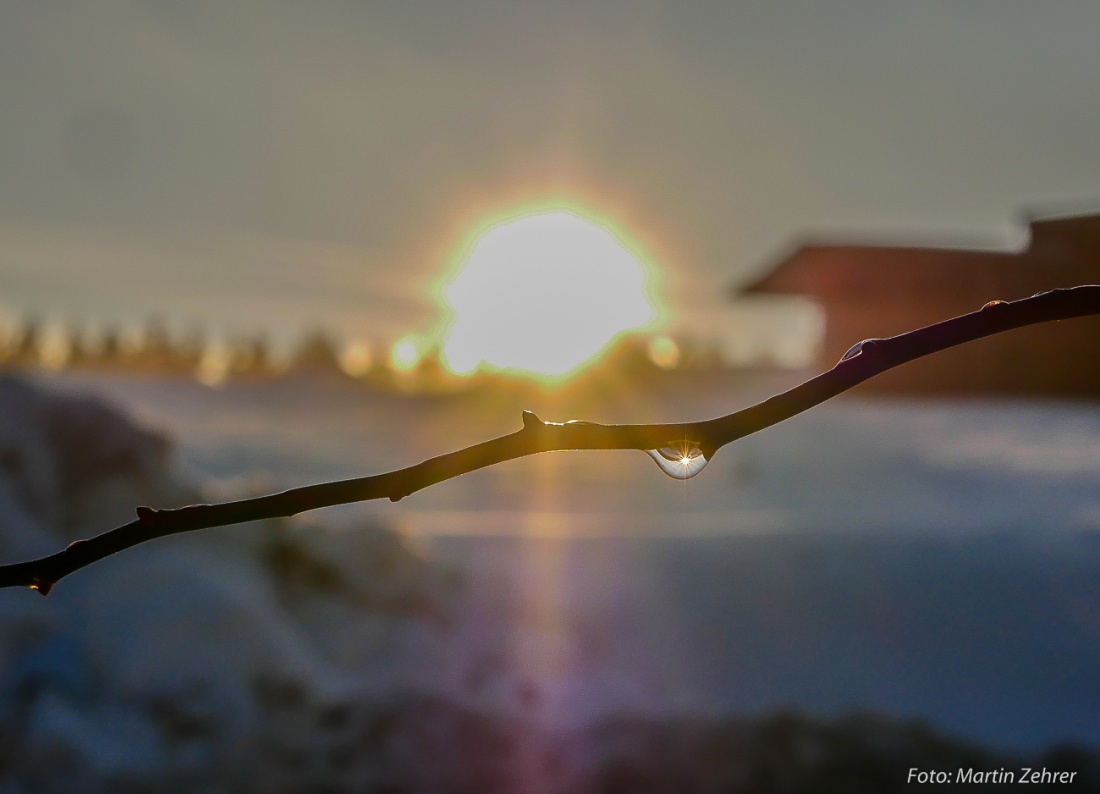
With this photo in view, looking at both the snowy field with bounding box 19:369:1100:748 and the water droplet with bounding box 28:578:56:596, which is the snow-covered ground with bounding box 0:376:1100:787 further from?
the water droplet with bounding box 28:578:56:596

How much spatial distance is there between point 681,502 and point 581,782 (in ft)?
7.50

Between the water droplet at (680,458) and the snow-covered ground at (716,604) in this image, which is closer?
the water droplet at (680,458)

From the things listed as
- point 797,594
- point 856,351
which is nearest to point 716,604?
point 797,594

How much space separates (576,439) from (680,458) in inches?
3.7

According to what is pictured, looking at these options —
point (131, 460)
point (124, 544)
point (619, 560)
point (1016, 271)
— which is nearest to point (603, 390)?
point (619, 560)

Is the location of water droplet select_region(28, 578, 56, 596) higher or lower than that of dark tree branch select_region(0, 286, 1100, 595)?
lower

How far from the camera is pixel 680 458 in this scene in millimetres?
540

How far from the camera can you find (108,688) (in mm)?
3836

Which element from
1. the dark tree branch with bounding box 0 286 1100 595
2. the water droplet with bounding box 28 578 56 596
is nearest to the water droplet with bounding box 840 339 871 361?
the dark tree branch with bounding box 0 286 1100 595

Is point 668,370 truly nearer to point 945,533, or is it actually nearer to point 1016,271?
point 945,533

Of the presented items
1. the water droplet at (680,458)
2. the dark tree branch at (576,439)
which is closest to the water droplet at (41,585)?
the dark tree branch at (576,439)

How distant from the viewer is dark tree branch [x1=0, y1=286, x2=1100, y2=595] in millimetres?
456

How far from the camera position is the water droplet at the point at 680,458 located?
1.60 ft

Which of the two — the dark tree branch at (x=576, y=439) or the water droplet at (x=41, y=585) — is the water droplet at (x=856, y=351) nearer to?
the dark tree branch at (x=576, y=439)
